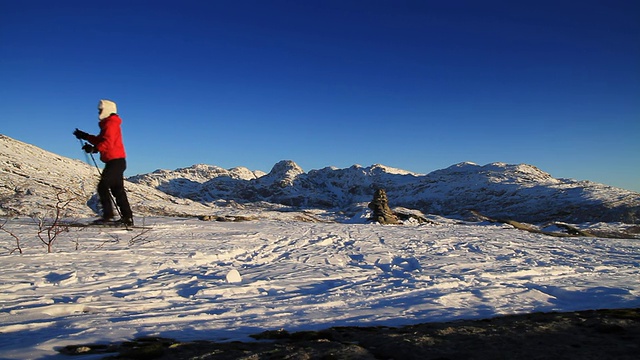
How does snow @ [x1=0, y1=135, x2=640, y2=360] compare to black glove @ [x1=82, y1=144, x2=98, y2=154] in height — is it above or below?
below

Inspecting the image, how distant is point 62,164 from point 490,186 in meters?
182

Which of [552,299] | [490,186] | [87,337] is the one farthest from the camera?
[490,186]

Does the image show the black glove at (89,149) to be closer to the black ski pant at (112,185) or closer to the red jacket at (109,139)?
the red jacket at (109,139)

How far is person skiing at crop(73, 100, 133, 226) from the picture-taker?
28.9 feet

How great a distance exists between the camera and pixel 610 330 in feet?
10.6

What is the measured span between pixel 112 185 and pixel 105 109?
78.3 inches

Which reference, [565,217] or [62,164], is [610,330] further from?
[565,217]

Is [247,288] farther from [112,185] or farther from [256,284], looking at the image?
[112,185]

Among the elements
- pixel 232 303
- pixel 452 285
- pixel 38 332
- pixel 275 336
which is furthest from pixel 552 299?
pixel 38 332

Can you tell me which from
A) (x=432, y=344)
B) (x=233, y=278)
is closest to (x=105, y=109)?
(x=233, y=278)

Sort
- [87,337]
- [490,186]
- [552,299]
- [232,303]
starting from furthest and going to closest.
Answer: [490,186], [552,299], [232,303], [87,337]

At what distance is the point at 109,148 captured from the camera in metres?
8.98

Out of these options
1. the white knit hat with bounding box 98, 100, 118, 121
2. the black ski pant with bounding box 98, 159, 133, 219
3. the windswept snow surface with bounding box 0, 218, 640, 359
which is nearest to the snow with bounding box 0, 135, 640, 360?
the windswept snow surface with bounding box 0, 218, 640, 359

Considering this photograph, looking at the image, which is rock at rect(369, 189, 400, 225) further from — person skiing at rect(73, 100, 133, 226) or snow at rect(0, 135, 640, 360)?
person skiing at rect(73, 100, 133, 226)
